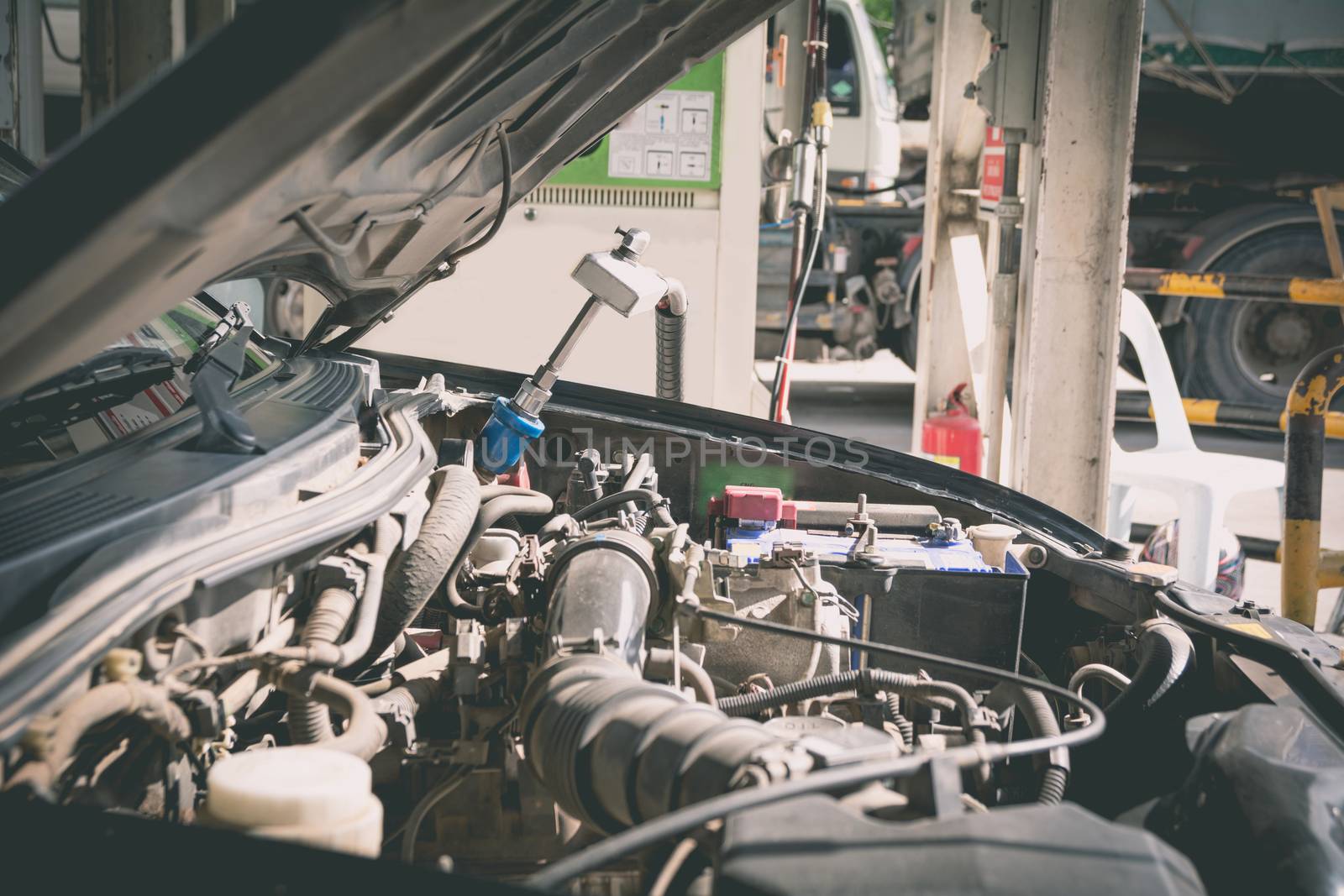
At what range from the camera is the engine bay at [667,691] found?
3.43 feet

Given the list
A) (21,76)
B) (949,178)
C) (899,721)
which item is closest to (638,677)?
(899,721)

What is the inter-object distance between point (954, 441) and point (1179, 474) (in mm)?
867

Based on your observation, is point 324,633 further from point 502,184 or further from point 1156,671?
point 1156,671

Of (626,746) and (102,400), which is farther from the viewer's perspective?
(102,400)

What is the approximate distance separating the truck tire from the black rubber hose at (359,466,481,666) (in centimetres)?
658

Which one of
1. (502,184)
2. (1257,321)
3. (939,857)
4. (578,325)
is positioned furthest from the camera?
(1257,321)

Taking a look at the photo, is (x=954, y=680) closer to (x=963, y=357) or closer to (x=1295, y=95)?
(x=963, y=357)

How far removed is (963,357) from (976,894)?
4341mm

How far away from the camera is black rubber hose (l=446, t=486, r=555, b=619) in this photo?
1.73m

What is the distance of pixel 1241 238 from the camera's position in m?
7.08

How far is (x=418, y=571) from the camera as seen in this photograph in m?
1.55

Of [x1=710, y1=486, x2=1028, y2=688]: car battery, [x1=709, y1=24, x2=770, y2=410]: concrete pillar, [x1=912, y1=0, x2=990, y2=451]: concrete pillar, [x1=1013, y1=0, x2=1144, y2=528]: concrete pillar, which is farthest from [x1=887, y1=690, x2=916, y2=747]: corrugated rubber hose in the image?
[x1=912, y1=0, x2=990, y2=451]: concrete pillar

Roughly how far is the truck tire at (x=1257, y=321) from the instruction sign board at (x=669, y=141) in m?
4.37

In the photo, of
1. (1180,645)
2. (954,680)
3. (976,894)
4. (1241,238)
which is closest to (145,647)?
(976,894)
